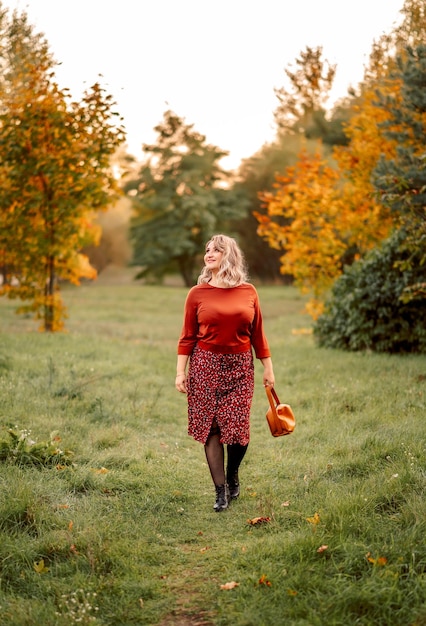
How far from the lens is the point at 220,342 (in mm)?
4977

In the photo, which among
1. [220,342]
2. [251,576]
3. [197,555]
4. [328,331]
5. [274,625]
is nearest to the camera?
[274,625]

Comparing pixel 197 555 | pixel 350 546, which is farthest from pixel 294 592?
pixel 197 555

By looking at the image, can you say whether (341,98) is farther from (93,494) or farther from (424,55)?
(93,494)

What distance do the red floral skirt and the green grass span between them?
63cm

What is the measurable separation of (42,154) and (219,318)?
28.5 ft

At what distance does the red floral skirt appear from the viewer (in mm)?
5008

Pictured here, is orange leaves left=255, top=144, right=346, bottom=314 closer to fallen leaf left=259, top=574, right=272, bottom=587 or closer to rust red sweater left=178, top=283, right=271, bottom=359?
rust red sweater left=178, top=283, right=271, bottom=359

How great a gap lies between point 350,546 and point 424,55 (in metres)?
8.07

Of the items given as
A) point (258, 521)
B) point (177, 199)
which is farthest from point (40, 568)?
point (177, 199)

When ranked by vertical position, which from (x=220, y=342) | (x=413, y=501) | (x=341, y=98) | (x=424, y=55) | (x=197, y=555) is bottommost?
(x=197, y=555)

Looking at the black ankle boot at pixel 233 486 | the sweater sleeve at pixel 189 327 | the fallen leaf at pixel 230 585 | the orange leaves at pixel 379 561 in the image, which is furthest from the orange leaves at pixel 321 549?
the sweater sleeve at pixel 189 327

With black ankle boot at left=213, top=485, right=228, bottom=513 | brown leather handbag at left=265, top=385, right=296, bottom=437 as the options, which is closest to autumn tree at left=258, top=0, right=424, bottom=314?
brown leather handbag at left=265, top=385, right=296, bottom=437

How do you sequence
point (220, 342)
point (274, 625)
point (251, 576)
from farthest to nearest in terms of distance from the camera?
1. point (220, 342)
2. point (251, 576)
3. point (274, 625)

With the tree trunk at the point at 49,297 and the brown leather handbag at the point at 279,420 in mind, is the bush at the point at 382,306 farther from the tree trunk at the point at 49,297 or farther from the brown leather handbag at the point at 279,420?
the brown leather handbag at the point at 279,420
